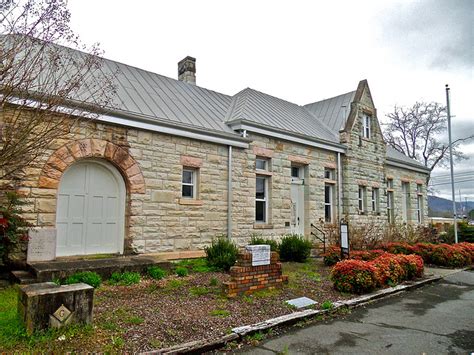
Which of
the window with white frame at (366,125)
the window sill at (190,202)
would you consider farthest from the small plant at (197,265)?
the window with white frame at (366,125)

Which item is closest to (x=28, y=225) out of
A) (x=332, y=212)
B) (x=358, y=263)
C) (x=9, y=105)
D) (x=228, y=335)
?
(x=9, y=105)

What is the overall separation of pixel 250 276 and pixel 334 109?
13.9 meters

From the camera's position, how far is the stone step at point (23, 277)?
7.11m

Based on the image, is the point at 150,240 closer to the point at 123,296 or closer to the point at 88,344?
the point at 123,296

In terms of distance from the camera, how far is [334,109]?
1906 cm

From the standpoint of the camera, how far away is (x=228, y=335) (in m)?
4.98

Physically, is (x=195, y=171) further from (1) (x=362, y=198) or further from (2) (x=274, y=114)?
(1) (x=362, y=198)

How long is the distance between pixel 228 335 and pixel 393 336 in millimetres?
2496

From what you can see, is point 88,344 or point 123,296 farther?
point 123,296

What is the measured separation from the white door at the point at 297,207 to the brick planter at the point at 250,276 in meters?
6.60

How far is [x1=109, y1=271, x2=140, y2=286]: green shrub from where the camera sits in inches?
307

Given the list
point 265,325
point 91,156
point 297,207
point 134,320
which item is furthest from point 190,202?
point 265,325

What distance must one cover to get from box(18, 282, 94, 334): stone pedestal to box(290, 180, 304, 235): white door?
10304mm

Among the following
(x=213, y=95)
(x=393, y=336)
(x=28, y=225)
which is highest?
(x=213, y=95)
